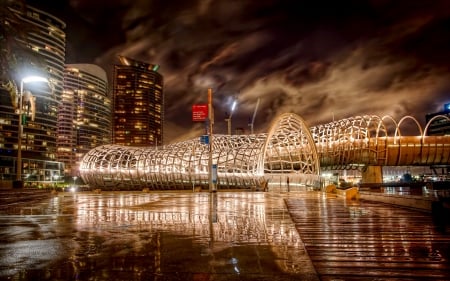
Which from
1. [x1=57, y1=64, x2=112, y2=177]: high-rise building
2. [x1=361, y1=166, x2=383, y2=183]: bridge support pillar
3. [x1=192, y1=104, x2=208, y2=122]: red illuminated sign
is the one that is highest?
[x1=57, y1=64, x2=112, y2=177]: high-rise building

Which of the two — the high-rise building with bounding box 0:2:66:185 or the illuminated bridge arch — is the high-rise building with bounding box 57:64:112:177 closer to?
the high-rise building with bounding box 0:2:66:185

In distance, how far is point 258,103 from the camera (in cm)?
11956

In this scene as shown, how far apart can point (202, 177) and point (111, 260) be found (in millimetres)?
50183

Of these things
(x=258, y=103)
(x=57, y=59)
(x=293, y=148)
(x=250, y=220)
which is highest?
(x=57, y=59)

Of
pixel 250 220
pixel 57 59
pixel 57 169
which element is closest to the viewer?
pixel 250 220

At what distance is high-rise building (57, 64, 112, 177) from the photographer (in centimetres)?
18125

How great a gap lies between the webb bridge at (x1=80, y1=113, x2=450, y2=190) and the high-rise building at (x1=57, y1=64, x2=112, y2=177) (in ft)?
400

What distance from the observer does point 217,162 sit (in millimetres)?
52781

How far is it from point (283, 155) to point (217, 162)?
52.0 feet

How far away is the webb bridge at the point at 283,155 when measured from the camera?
56406 mm

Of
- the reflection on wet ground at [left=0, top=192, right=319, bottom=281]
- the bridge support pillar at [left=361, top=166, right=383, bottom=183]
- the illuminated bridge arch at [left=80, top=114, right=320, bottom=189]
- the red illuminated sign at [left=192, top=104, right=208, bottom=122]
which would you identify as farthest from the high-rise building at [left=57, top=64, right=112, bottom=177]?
the reflection on wet ground at [left=0, top=192, right=319, bottom=281]

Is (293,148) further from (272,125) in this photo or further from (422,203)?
(422,203)

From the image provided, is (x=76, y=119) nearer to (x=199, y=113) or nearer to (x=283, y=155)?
(x=283, y=155)

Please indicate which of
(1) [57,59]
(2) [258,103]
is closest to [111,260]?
(2) [258,103]
